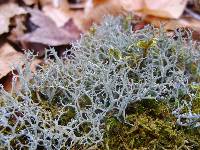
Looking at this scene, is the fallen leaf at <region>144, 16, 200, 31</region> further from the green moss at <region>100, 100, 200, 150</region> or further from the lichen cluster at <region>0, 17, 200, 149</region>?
the green moss at <region>100, 100, 200, 150</region>

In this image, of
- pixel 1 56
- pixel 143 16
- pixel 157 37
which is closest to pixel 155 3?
pixel 143 16

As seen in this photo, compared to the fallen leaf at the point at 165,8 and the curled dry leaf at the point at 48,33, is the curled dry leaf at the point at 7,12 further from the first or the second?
the fallen leaf at the point at 165,8

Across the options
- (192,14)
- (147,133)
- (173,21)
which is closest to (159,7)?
(173,21)

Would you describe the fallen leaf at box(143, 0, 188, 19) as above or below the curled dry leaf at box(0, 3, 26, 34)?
above

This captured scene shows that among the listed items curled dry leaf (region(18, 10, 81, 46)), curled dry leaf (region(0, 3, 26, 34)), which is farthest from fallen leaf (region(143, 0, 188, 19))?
curled dry leaf (region(0, 3, 26, 34))

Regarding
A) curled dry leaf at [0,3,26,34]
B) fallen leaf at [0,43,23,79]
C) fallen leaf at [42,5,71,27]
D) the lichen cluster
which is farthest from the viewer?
fallen leaf at [42,5,71,27]

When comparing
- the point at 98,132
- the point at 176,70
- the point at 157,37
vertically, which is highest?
the point at 157,37

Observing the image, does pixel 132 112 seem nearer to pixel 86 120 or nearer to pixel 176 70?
pixel 86 120
